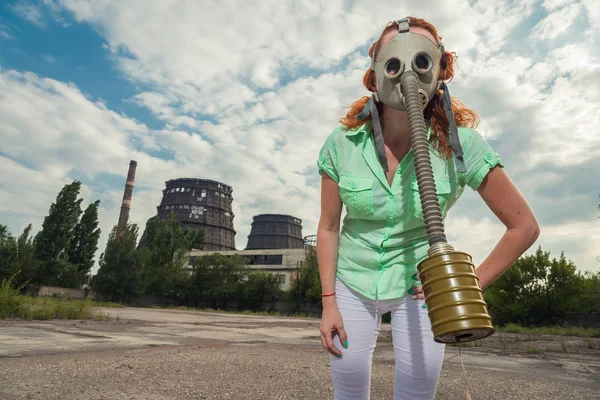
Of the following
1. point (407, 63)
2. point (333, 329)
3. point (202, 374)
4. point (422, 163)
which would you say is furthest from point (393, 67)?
point (202, 374)

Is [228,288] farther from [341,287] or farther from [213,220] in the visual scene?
[341,287]

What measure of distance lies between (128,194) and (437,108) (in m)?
55.9

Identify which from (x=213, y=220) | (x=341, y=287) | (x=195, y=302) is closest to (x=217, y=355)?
(x=341, y=287)

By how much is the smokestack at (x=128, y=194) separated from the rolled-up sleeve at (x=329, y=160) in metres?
53.7

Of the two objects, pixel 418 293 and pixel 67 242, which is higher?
pixel 67 242

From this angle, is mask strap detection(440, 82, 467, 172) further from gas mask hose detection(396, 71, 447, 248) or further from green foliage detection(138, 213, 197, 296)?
green foliage detection(138, 213, 197, 296)

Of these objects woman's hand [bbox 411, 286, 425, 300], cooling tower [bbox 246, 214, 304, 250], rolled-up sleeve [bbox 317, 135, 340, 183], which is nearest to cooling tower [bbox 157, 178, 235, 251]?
cooling tower [bbox 246, 214, 304, 250]

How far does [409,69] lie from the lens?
4.80ft

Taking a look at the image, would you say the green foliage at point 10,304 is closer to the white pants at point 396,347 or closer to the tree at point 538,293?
the white pants at point 396,347

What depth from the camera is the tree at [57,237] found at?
121ft

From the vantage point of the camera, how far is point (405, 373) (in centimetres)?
157

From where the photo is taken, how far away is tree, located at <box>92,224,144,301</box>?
4012 centimetres

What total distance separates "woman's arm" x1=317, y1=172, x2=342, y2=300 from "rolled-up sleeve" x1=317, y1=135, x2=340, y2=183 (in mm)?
24

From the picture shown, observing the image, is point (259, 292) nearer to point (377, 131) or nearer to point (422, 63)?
point (377, 131)
